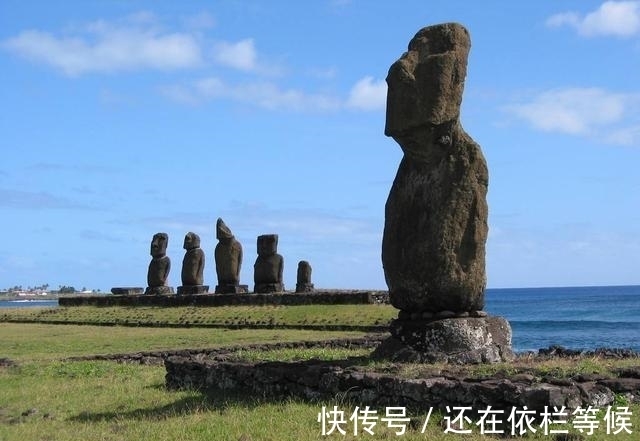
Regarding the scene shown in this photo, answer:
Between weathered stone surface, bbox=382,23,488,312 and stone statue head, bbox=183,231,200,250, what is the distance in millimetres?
32856

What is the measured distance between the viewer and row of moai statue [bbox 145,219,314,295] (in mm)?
40750

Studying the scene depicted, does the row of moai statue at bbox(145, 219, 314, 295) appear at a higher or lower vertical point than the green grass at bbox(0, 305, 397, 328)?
higher

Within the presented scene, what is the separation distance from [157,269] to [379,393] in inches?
1461

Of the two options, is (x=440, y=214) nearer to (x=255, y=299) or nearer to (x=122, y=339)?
(x=122, y=339)

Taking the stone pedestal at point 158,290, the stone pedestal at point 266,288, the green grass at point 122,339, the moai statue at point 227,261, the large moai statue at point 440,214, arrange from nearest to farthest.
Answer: the large moai statue at point 440,214
the green grass at point 122,339
the stone pedestal at point 266,288
the moai statue at point 227,261
the stone pedestal at point 158,290

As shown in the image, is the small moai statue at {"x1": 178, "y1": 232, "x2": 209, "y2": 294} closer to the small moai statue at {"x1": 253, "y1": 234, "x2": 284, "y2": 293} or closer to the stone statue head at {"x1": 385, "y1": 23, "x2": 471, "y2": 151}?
the small moai statue at {"x1": 253, "y1": 234, "x2": 284, "y2": 293}

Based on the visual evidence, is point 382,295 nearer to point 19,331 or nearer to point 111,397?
point 19,331

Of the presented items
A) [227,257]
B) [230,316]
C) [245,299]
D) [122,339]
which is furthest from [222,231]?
[122,339]

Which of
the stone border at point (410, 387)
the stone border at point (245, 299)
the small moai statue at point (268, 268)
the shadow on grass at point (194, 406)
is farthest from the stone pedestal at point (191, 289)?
the shadow on grass at point (194, 406)

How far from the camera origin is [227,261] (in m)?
42.0

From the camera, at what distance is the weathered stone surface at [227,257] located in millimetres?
41938

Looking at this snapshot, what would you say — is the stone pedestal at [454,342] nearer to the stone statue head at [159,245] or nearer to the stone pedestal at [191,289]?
the stone pedestal at [191,289]

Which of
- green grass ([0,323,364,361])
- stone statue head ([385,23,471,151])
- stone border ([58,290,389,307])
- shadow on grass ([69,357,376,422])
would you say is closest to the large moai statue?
stone statue head ([385,23,471,151])

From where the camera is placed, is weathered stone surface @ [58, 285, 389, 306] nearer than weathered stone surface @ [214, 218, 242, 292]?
Yes
